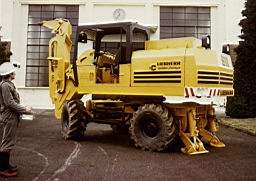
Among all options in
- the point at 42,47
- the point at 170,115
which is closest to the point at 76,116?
the point at 170,115

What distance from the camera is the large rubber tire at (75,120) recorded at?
30.2 ft

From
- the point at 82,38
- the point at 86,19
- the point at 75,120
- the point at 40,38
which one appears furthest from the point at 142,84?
the point at 40,38

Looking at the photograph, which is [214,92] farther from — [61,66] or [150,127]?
[61,66]

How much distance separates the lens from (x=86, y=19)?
20.1 metres

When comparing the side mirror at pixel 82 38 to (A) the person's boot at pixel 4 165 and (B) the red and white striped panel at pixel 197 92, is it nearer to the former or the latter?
(B) the red and white striped panel at pixel 197 92

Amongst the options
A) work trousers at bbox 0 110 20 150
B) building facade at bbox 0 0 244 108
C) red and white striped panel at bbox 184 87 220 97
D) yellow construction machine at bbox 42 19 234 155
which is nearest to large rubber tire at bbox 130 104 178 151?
yellow construction machine at bbox 42 19 234 155

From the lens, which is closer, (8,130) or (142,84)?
(8,130)

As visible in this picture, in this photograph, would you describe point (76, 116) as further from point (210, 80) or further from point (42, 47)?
point (42, 47)

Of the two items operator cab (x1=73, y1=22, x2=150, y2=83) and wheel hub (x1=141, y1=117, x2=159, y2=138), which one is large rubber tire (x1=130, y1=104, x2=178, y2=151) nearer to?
wheel hub (x1=141, y1=117, x2=159, y2=138)

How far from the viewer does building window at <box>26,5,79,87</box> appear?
20.2 m

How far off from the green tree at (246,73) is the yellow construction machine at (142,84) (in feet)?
20.0

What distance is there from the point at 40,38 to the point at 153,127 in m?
14.4

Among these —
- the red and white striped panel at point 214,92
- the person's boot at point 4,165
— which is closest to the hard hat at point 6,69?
the person's boot at point 4,165

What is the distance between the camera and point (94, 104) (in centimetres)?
947
